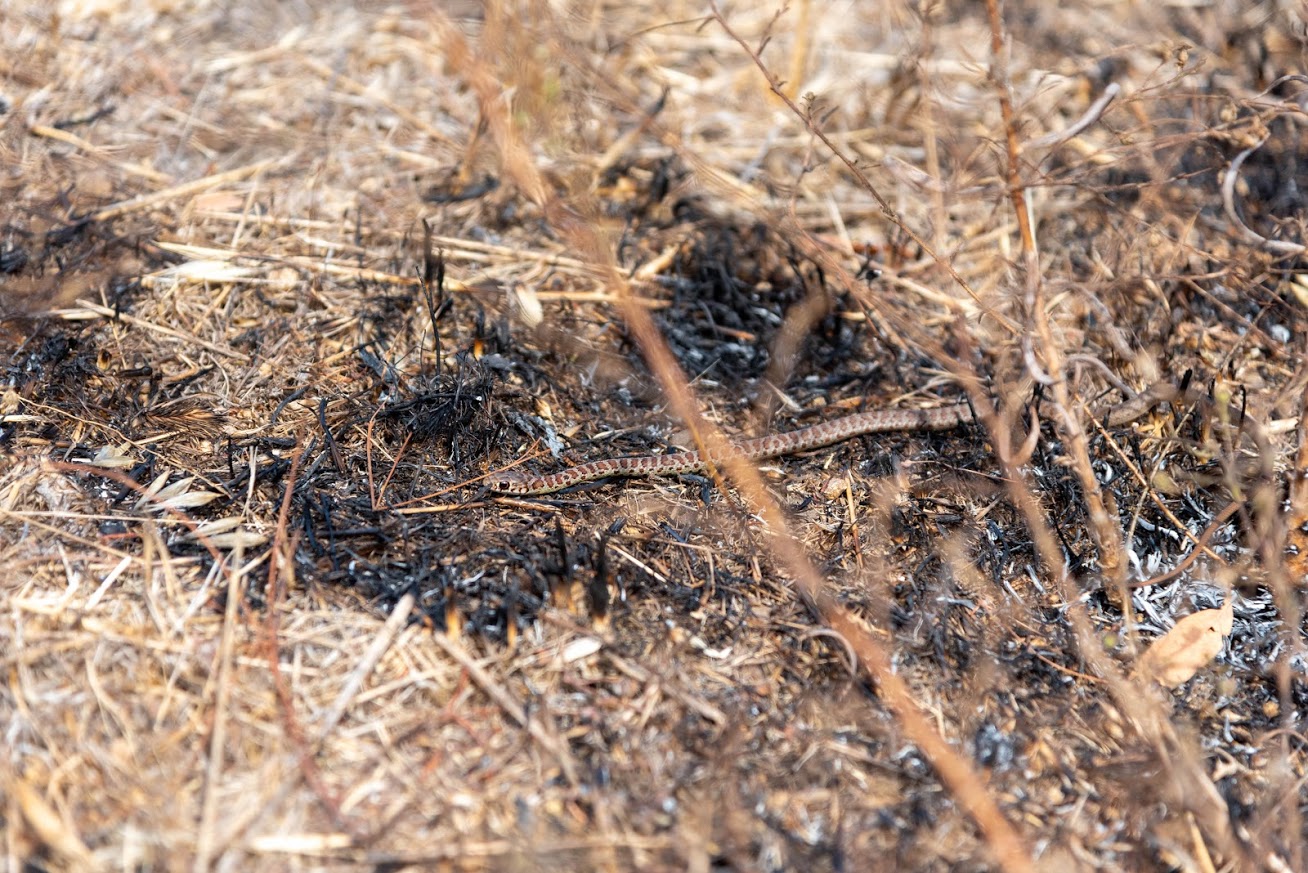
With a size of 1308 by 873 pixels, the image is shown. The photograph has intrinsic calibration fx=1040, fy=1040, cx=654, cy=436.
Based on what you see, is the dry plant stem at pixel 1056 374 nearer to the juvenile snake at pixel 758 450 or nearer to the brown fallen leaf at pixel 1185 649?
the brown fallen leaf at pixel 1185 649

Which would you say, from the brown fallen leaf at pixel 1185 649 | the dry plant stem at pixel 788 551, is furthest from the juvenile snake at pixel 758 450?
the brown fallen leaf at pixel 1185 649

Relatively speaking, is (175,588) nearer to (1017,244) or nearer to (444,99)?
(444,99)

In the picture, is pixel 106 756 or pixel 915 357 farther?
pixel 915 357

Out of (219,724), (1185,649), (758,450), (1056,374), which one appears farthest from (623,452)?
(1185,649)

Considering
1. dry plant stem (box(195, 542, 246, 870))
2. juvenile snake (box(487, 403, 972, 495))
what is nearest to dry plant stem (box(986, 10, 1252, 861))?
juvenile snake (box(487, 403, 972, 495))

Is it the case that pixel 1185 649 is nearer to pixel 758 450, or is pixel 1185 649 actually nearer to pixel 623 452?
pixel 758 450

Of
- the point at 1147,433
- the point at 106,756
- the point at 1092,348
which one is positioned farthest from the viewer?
the point at 1092,348

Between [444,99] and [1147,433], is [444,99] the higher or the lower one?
the higher one

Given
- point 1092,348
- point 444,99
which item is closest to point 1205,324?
point 1092,348
